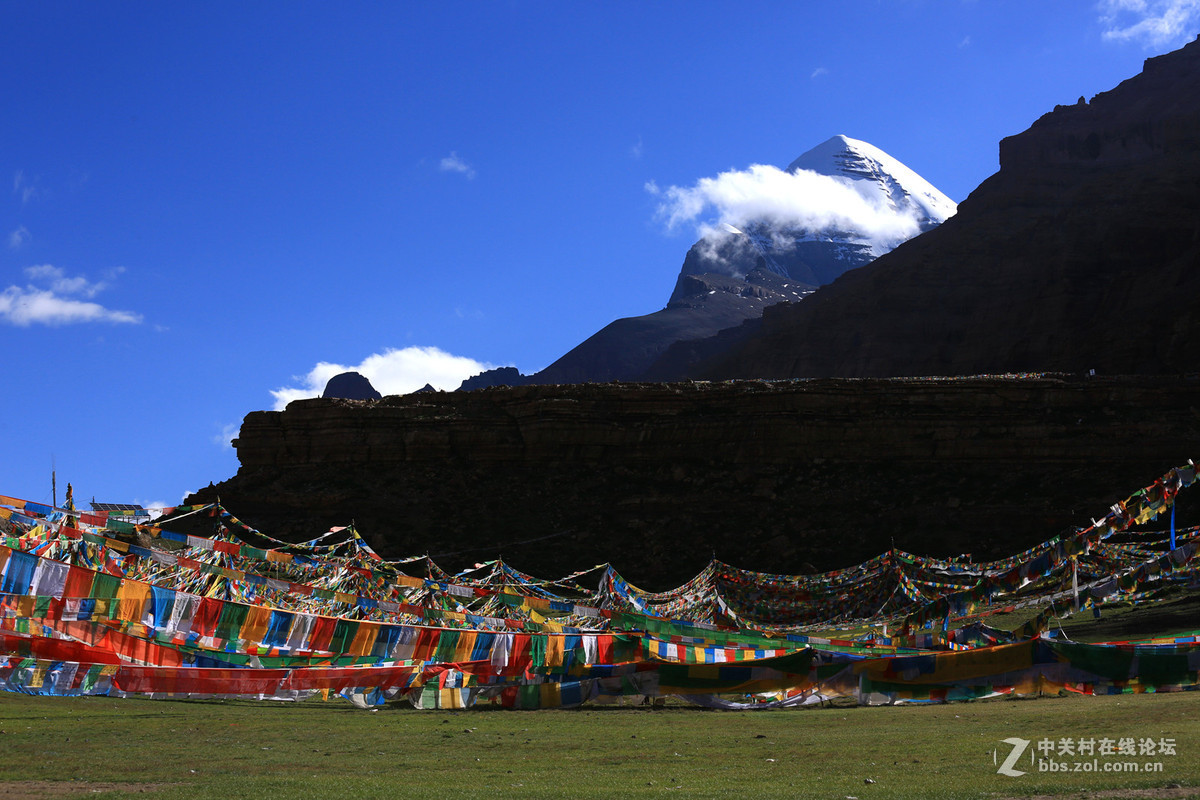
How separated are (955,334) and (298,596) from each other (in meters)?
70.4

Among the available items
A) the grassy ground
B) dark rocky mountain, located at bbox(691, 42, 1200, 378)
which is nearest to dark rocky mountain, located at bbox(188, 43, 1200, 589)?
dark rocky mountain, located at bbox(691, 42, 1200, 378)

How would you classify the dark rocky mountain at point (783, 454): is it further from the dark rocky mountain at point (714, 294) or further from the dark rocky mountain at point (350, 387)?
the dark rocky mountain at point (350, 387)

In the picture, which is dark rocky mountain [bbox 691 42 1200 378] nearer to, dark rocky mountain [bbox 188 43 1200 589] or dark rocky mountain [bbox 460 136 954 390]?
dark rocky mountain [bbox 188 43 1200 589]

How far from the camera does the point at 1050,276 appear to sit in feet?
269

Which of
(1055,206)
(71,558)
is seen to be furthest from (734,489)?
(1055,206)

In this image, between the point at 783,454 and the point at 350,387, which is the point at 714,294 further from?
the point at 783,454

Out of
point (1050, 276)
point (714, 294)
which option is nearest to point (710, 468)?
point (1050, 276)

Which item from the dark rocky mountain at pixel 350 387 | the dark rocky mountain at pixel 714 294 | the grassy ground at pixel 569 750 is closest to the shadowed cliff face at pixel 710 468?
the grassy ground at pixel 569 750

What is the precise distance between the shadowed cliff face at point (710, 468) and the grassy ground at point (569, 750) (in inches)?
1097

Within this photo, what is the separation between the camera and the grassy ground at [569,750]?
8883 millimetres

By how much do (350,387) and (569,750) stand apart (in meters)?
133

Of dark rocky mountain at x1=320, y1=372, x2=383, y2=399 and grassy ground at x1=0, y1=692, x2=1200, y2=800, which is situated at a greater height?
dark rocky mountain at x1=320, y1=372, x2=383, y2=399

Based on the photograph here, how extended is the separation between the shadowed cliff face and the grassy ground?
27862 mm

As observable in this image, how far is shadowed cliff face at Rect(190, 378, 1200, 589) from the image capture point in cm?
4484
